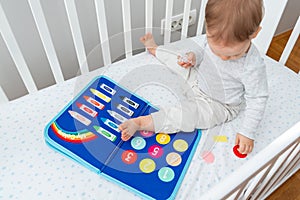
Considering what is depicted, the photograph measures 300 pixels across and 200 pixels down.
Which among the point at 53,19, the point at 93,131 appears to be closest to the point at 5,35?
the point at 53,19

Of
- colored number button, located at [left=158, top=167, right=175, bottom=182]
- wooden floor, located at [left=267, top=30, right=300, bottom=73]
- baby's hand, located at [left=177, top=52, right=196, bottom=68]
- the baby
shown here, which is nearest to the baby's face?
the baby

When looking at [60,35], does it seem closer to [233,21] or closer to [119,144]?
[119,144]

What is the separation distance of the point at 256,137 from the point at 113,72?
0.46 m

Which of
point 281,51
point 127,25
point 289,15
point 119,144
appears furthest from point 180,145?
point 289,15

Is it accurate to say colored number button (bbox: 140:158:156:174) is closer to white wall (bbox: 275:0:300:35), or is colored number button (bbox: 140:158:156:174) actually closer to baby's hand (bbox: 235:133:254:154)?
baby's hand (bbox: 235:133:254:154)

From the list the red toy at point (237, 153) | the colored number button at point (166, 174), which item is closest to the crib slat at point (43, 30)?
the colored number button at point (166, 174)

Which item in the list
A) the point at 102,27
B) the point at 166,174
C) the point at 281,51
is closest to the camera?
the point at 166,174

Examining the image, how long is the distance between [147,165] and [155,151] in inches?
1.8

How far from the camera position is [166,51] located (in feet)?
3.23

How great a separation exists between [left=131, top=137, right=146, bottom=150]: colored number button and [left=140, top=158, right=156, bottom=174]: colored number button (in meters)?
0.04

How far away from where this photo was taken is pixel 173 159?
775 millimetres

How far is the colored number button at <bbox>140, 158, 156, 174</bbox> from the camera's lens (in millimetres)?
752

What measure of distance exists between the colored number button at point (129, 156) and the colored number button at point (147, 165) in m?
0.02

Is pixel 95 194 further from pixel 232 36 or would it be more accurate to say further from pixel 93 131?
pixel 232 36
